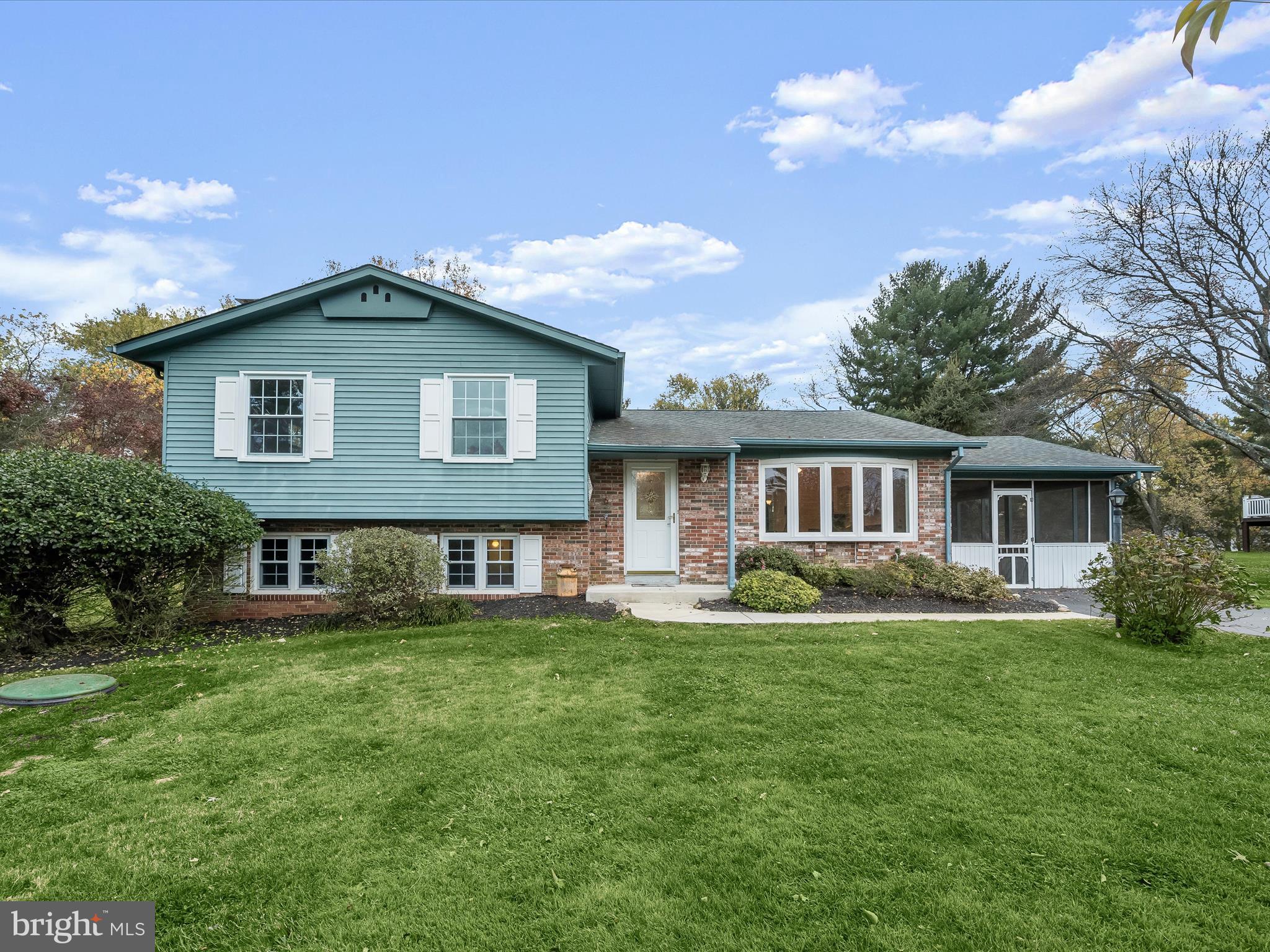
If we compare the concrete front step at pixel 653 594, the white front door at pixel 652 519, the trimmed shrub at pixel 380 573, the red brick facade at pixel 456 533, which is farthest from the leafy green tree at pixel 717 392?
the trimmed shrub at pixel 380 573

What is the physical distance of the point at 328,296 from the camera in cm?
959

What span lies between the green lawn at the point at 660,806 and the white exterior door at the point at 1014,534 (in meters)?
6.74

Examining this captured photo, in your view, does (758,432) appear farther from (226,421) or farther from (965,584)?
(226,421)

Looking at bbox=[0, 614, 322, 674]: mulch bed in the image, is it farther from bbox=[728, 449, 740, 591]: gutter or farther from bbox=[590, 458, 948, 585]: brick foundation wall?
bbox=[728, 449, 740, 591]: gutter

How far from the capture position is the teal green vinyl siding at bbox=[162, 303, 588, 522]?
9500 mm

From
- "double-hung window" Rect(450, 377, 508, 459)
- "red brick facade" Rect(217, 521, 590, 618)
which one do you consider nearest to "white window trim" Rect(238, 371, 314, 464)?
"red brick facade" Rect(217, 521, 590, 618)

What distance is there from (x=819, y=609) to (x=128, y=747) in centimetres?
812

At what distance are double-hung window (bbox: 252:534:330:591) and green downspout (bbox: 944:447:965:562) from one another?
36.5ft

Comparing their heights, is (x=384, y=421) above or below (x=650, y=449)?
above

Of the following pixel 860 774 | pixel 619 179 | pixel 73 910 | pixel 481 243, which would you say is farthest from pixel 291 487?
pixel 481 243

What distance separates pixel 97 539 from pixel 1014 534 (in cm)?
1532

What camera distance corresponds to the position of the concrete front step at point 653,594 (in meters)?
9.91

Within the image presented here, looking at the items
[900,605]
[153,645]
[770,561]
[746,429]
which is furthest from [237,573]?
[900,605]

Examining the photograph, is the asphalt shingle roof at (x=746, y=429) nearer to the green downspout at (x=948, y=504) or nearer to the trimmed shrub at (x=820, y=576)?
the green downspout at (x=948, y=504)
